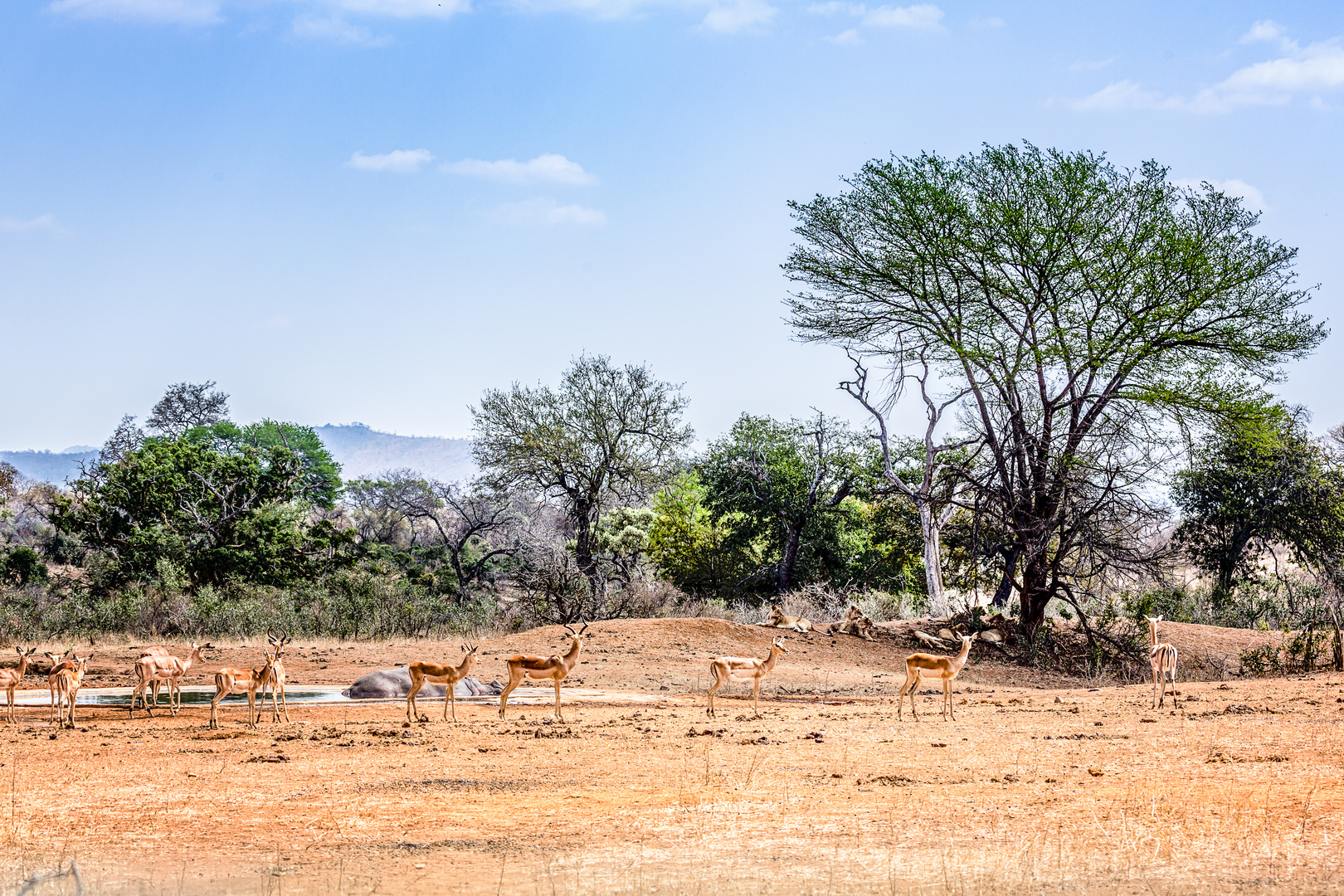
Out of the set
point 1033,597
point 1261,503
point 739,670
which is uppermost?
point 1261,503

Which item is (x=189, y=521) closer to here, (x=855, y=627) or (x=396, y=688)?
(x=396, y=688)

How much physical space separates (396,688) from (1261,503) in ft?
89.3

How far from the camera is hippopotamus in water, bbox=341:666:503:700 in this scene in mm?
16500

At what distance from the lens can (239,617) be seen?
25.7 meters

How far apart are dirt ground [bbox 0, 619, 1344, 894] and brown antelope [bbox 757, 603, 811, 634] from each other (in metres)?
8.98

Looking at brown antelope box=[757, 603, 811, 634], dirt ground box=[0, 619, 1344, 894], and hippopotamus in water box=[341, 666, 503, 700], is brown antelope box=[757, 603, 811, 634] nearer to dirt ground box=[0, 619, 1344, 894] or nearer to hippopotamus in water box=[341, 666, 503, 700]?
dirt ground box=[0, 619, 1344, 894]

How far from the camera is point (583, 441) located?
3791cm

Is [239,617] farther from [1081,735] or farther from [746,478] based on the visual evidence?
[1081,735]

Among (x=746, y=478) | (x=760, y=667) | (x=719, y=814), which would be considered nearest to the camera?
(x=719, y=814)

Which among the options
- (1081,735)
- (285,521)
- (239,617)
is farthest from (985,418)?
(285,521)

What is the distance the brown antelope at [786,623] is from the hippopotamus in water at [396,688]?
917cm

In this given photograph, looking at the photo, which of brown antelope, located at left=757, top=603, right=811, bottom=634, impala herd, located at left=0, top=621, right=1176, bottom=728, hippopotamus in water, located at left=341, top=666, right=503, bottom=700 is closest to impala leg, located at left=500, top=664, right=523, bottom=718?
impala herd, located at left=0, top=621, right=1176, bottom=728

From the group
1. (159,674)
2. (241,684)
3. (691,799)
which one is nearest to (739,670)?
(691,799)

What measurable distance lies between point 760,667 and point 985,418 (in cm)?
1369
